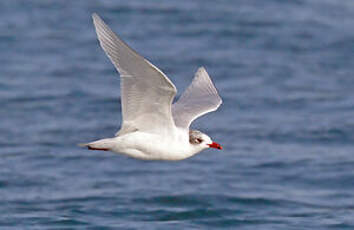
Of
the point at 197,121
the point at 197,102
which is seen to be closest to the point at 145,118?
the point at 197,102

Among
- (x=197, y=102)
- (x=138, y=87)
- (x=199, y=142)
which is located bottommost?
(x=199, y=142)

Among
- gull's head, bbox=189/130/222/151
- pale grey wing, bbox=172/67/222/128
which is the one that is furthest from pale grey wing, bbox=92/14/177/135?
pale grey wing, bbox=172/67/222/128

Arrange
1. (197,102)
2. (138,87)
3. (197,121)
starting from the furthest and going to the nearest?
(197,121) < (197,102) < (138,87)

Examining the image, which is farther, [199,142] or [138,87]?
[199,142]

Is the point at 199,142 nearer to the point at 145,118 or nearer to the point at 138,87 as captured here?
the point at 145,118

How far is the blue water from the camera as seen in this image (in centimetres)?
1379

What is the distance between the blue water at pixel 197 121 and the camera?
543 inches

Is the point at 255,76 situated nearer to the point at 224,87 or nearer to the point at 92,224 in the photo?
the point at 224,87

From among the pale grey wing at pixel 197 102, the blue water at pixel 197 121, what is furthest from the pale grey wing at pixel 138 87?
the blue water at pixel 197 121

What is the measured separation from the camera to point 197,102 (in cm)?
1128

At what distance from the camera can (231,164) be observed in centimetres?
1534

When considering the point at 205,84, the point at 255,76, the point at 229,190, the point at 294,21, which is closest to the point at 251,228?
the point at 229,190

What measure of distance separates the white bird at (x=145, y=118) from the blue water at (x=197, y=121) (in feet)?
10.8

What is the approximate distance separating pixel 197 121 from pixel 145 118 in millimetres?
6918
